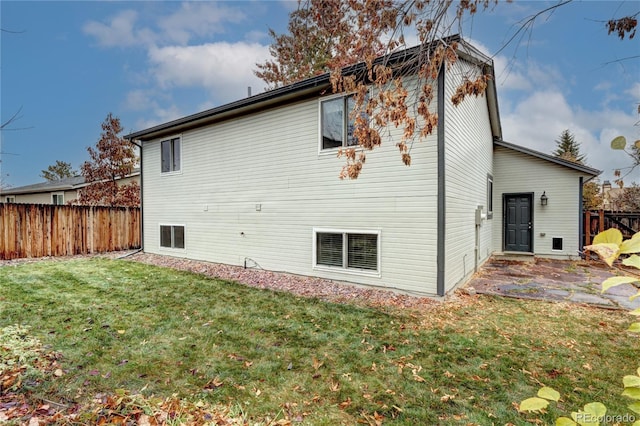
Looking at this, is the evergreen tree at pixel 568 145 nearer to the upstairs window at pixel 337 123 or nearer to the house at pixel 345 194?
the house at pixel 345 194

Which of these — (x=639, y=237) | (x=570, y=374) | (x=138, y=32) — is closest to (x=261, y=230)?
(x=570, y=374)

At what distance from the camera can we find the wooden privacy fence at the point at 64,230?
407 inches

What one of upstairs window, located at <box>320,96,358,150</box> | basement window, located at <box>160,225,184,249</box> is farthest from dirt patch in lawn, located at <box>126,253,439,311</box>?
upstairs window, located at <box>320,96,358,150</box>

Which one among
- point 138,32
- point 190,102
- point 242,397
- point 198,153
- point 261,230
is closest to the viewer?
point 242,397

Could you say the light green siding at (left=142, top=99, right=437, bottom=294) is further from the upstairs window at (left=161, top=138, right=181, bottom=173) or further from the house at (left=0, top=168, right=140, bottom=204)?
the house at (left=0, top=168, right=140, bottom=204)

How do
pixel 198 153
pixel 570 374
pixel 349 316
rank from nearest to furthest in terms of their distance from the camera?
pixel 570 374, pixel 349 316, pixel 198 153

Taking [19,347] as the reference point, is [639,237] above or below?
above

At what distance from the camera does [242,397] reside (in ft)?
9.57

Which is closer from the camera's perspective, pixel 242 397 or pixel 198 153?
pixel 242 397

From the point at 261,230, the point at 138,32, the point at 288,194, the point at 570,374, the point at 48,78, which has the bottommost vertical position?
the point at 570,374

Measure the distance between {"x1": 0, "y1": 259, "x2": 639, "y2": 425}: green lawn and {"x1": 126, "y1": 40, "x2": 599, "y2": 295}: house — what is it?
4.89ft

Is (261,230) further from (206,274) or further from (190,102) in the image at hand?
(190,102)

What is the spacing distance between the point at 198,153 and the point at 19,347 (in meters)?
7.04

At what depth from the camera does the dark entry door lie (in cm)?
1098
